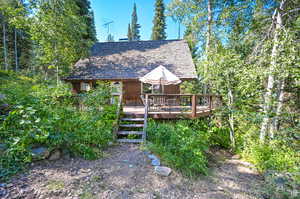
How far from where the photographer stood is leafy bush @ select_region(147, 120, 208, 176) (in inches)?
135

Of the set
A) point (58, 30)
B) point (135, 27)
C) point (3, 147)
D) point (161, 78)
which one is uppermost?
point (135, 27)

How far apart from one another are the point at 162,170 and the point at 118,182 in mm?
1046

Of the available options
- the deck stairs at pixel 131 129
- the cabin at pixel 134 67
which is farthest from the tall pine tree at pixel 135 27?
the deck stairs at pixel 131 129

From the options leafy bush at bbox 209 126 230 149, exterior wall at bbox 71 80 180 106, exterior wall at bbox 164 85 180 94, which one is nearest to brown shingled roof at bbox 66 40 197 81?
exterior wall at bbox 71 80 180 106

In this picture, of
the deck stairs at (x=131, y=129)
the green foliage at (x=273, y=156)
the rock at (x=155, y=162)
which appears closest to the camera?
the rock at (x=155, y=162)

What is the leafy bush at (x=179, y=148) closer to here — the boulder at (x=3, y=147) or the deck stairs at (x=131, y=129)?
the deck stairs at (x=131, y=129)

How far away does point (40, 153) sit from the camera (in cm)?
285

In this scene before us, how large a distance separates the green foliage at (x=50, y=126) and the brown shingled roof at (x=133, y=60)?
4882 mm

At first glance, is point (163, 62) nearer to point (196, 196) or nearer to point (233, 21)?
point (233, 21)

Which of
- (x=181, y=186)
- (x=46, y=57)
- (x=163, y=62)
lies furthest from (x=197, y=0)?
(x=46, y=57)

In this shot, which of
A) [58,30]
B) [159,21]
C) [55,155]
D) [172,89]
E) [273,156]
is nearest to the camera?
[55,155]

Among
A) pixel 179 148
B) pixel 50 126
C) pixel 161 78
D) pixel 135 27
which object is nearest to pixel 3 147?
pixel 50 126

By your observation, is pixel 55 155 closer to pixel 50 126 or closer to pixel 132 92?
pixel 50 126

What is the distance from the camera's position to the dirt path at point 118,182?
2.24 meters
